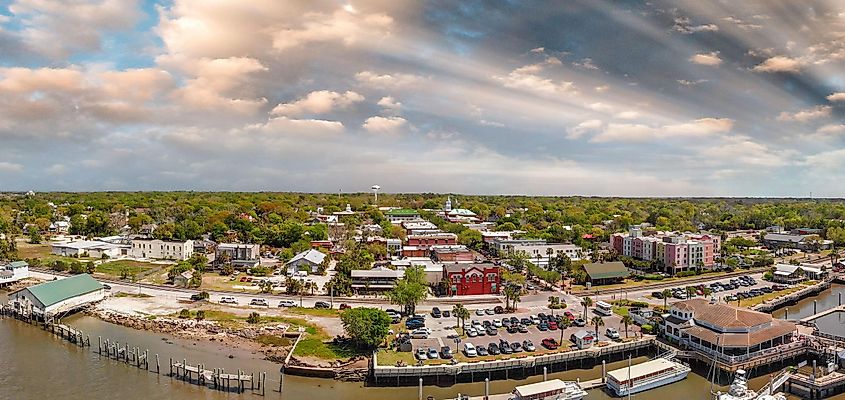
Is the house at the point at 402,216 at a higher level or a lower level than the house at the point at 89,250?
higher

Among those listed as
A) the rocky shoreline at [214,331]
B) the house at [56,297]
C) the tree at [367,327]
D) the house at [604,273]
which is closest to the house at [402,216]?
the house at [604,273]

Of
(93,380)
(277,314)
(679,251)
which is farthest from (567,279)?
(93,380)

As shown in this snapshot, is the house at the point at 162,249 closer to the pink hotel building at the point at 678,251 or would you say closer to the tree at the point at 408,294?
the tree at the point at 408,294

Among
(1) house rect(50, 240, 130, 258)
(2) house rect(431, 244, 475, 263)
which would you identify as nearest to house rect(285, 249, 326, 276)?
(2) house rect(431, 244, 475, 263)

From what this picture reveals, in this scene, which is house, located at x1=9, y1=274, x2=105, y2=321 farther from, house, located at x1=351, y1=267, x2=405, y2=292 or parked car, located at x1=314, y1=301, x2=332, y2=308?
house, located at x1=351, y1=267, x2=405, y2=292

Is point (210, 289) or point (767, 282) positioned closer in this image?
point (210, 289)

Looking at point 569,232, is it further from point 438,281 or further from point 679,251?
point 438,281
